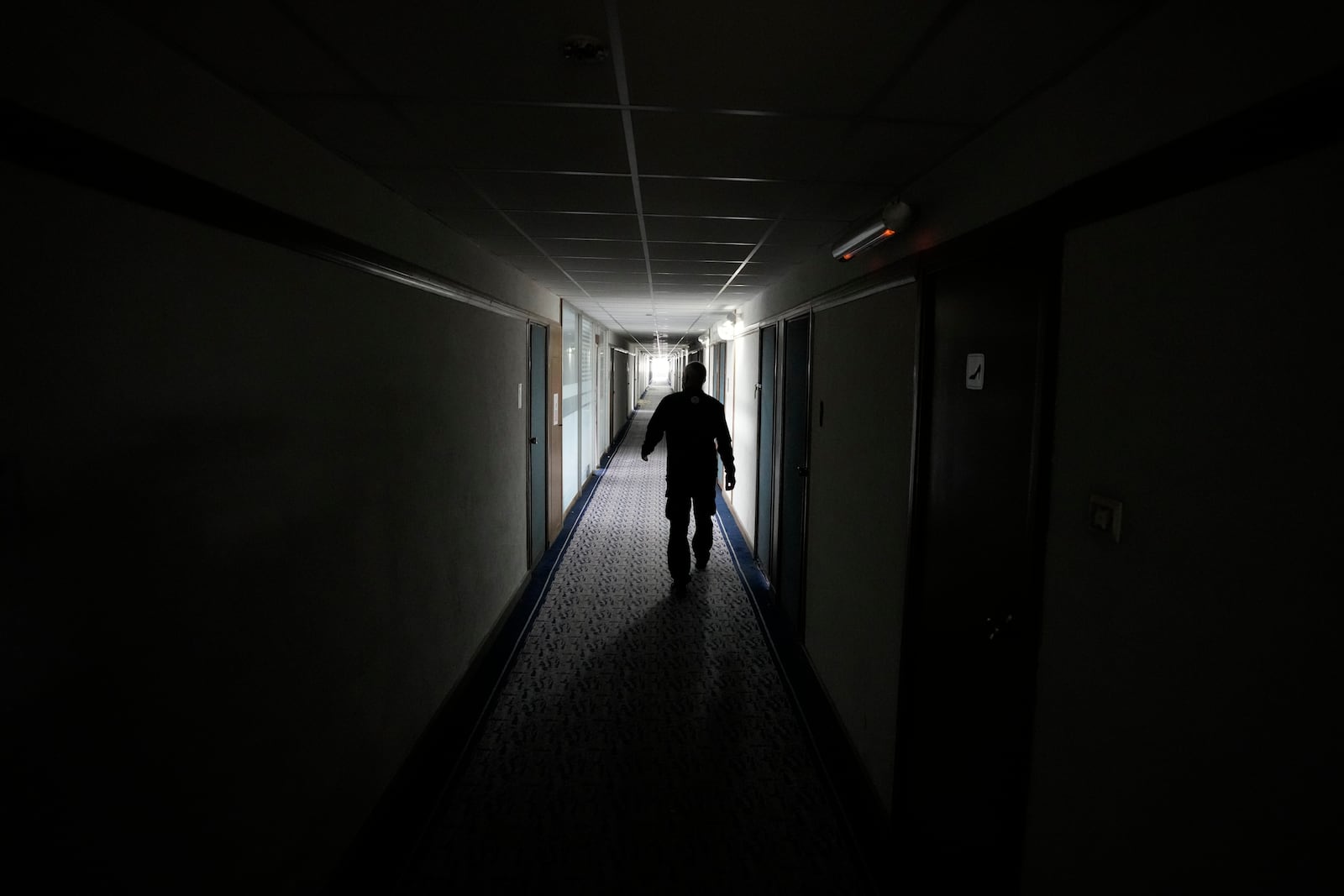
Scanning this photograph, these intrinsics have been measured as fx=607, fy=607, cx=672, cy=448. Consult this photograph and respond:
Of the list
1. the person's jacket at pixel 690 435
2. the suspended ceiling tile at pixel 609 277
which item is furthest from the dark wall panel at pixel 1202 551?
the suspended ceiling tile at pixel 609 277

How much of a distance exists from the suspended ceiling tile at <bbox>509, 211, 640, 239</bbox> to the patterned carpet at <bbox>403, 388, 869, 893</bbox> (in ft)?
7.48

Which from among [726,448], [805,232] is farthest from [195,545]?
[726,448]

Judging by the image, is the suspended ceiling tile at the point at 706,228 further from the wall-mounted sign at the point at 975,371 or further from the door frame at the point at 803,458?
the wall-mounted sign at the point at 975,371

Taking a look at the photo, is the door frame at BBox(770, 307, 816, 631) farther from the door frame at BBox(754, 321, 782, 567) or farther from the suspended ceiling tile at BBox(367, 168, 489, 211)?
the suspended ceiling tile at BBox(367, 168, 489, 211)

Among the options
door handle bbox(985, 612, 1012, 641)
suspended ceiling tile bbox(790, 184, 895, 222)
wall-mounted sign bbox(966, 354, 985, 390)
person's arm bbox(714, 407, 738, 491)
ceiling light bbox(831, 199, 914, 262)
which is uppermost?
suspended ceiling tile bbox(790, 184, 895, 222)

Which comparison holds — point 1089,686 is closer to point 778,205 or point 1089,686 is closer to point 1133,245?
point 1133,245

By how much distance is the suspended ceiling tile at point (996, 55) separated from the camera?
1100 millimetres

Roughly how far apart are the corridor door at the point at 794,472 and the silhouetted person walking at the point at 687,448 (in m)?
0.46

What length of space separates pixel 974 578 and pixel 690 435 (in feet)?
8.53

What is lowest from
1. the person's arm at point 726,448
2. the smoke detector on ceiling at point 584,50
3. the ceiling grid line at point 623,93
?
the person's arm at point 726,448

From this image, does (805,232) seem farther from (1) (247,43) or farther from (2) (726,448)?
(1) (247,43)

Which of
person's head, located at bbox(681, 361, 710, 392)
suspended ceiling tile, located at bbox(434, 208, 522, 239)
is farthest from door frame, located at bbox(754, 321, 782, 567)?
suspended ceiling tile, located at bbox(434, 208, 522, 239)

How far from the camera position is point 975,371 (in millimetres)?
1691

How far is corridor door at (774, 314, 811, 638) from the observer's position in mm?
3646
